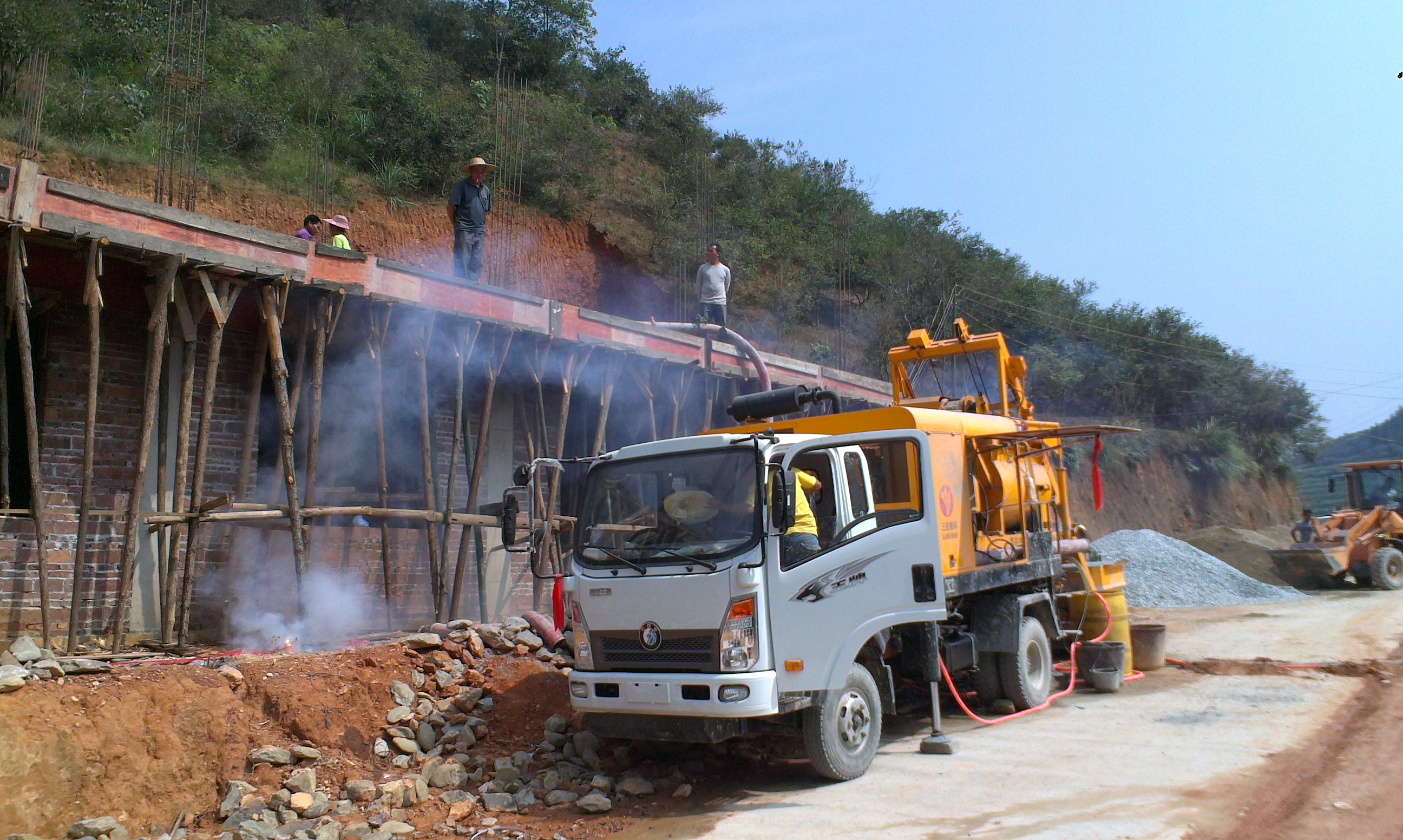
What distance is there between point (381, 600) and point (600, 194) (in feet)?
57.9

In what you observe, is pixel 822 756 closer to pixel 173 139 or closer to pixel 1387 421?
pixel 173 139

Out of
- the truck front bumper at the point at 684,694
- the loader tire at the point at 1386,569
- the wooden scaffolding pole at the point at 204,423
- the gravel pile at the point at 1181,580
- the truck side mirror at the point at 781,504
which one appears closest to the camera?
the truck front bumper at the point at 684,694

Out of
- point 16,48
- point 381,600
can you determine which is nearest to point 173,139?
point 16,48

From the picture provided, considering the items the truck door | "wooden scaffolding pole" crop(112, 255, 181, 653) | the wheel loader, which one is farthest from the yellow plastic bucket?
the wheel loader

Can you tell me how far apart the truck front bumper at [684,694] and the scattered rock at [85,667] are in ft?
11.4

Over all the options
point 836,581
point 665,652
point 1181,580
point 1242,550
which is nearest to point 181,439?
point 665,652

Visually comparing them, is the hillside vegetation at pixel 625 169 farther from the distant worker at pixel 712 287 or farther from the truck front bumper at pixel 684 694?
the truck front bumper at pixel 684 694

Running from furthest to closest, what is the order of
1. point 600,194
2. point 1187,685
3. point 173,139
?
point 600,194 → point 173,139 → point 1187,685

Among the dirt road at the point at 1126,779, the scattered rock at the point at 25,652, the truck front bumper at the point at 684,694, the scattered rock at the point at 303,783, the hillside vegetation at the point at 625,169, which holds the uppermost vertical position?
the hillside vegetation at the point at 625,169

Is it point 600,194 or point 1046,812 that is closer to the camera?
point 1046,812

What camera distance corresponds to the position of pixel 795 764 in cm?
664

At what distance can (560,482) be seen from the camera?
484 inches

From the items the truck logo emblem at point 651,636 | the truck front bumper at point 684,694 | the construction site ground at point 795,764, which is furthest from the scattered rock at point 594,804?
the truck logo emblem at point 651,636

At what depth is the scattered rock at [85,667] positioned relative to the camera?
636cm
